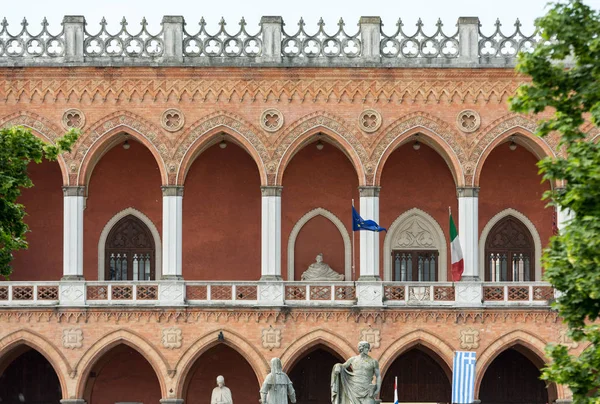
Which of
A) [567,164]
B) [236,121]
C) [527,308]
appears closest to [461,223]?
[527,308]

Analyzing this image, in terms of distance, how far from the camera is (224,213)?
38.4 metres

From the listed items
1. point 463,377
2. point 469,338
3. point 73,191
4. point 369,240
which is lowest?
point 463,377

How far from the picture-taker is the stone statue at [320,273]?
37.6 metres

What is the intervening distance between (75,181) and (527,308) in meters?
11.4

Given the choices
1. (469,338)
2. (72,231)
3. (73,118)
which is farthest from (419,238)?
(73,118)

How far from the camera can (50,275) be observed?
1503 inches

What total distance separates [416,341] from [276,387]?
30.1 feet

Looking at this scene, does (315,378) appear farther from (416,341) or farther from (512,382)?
(512,382)

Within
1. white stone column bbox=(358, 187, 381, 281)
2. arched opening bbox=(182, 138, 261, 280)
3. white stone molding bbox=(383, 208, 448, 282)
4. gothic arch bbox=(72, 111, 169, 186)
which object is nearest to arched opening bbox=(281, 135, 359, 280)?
arched opening bbox=(182, 138, 261, 280)

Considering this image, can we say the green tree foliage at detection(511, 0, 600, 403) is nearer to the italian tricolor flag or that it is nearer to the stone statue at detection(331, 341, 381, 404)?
the stone statue at detection(331, 341, 381, 404)

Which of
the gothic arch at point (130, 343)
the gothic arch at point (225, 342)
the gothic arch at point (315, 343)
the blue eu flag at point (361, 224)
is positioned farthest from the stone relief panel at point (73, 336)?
the blue eu flag at point (361, 224)

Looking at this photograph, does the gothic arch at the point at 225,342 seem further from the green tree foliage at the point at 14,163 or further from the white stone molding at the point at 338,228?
the green tree foliage at the point at 14,163

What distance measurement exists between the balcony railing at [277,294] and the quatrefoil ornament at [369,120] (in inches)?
150

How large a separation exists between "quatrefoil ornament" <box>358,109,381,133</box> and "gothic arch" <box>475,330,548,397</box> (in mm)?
5975
